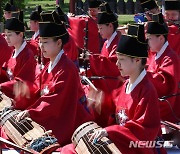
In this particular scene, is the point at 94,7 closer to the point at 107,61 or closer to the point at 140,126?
the point at 107,61

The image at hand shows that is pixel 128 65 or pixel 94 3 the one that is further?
pixel 94 3

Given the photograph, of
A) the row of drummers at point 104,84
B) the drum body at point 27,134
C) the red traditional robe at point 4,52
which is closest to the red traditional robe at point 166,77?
the row of drummers at point 104,84

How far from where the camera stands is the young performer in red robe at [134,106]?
362 cm

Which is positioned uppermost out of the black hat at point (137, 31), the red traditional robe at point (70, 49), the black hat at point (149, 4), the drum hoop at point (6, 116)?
the black hat at point (137, 31)

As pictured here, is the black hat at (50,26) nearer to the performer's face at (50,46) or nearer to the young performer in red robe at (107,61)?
the performer's face at (50,46)

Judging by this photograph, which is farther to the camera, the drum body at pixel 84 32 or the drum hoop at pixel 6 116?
the drum body at pixel 84 32

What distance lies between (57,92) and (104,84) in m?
1.49

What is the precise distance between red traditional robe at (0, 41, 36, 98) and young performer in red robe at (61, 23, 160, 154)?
67.8 inches

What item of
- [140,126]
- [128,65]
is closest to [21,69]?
[128,65]

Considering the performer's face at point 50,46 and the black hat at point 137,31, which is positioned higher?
the black hat at point 137,31

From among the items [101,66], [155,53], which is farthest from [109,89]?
[155,53]

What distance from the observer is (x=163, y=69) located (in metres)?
5.12

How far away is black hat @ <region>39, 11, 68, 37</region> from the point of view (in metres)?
4.52

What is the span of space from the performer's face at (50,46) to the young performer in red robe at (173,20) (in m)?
2.65
